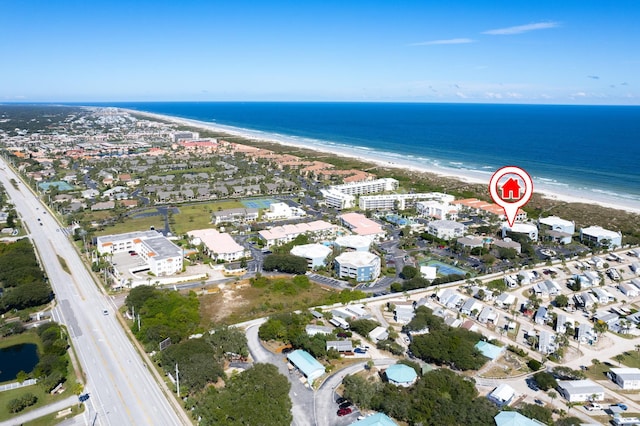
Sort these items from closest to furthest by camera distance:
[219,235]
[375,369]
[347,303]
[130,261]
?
1. [375,369]
2. [347,303]
3. [130,261]
4. [219,235]

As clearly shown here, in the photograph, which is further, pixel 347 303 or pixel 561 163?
Result: pixel 561 163

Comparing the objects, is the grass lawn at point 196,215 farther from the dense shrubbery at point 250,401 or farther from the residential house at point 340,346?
the dense shrubbery at point 250,401

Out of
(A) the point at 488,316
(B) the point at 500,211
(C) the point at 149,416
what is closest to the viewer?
(C) the point at 149,416

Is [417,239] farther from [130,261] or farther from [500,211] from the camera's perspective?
[130,261]

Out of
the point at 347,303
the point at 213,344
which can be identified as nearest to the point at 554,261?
the point at 347,303

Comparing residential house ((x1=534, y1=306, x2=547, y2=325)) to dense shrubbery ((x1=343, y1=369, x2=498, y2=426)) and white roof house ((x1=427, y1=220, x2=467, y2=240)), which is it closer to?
dense shrubbery ((x1=343, y1=369, x2=498, y2=426))

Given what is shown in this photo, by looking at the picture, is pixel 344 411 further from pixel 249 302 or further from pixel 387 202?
pixel 387 202

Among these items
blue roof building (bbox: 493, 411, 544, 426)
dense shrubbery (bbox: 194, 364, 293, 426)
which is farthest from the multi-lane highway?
blue roof building (bbox: 493, 411, 544, 426)
